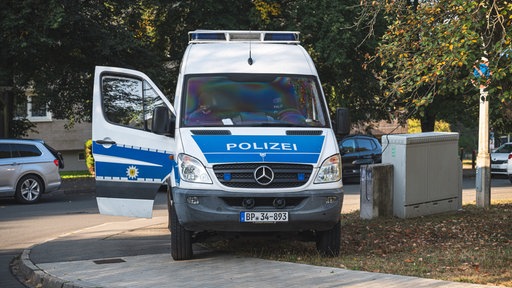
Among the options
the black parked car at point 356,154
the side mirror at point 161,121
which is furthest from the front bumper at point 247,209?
the black parked car at point 356,154

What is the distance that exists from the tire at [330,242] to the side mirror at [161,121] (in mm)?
2406

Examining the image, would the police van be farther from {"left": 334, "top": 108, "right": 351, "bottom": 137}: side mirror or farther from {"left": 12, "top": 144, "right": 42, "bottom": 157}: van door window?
{"left": 12, "top": 144, "right": 42, "bottom": 157}: van door window

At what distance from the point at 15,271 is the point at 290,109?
414cm

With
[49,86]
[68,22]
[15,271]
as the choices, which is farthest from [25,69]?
[15,271]

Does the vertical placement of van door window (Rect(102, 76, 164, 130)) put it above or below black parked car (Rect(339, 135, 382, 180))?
above

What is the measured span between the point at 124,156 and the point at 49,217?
6.71 metres

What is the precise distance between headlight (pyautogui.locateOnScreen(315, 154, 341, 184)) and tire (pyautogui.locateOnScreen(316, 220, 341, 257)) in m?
0.74

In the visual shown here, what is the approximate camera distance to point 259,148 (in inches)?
398

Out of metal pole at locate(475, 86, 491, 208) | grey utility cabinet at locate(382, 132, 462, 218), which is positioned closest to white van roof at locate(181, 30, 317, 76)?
grey utility cabinet at locate(382, 132, 462, 218)

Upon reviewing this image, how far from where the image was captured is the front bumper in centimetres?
1002

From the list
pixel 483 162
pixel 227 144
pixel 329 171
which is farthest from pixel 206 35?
pixel 483 162

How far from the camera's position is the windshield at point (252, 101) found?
1080 centimetres

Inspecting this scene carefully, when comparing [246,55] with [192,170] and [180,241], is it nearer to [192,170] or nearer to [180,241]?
[192,170]

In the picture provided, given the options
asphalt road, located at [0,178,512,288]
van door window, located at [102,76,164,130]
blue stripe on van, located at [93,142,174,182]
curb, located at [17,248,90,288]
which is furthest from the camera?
asphalt road, located at [0,178,512,288]
